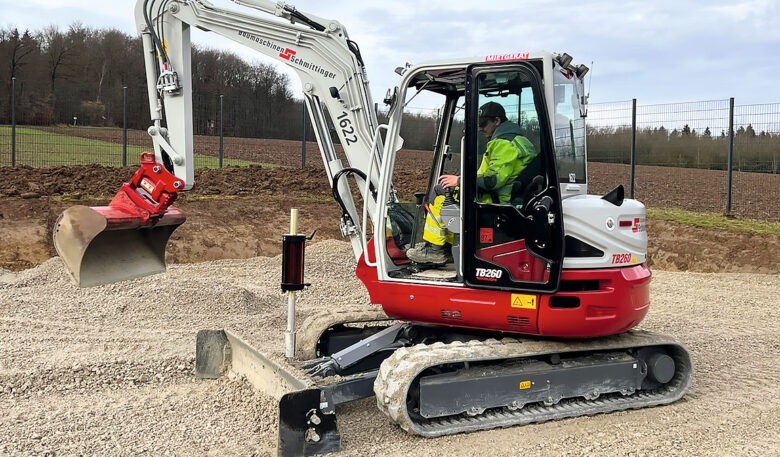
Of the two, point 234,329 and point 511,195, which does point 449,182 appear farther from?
point 234,329

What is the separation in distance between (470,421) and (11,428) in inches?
115

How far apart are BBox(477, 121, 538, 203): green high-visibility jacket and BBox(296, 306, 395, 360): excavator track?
1470mm

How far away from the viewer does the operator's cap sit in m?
4.92

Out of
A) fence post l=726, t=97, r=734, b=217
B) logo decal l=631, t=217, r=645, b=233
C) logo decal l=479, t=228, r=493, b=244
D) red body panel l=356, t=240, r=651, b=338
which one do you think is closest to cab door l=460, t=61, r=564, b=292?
logo decal l=479, t=228, r=493, b=244

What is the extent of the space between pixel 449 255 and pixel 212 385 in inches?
81.2

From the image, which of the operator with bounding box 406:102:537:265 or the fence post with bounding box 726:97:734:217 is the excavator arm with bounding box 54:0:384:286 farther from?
the fence post with bounding box 726:97:734:217

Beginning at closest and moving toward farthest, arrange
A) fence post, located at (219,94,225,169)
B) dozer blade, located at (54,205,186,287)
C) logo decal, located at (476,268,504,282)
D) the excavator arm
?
logo decal, located at (476,268,504,282), dozer blade, located at (54,205,186,287), the excavator arm, fence post, located at (219,94,225,169)

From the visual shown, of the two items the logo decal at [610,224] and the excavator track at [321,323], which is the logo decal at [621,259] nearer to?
the logo decal at [610,224]

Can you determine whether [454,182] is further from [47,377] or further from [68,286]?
[68,286]

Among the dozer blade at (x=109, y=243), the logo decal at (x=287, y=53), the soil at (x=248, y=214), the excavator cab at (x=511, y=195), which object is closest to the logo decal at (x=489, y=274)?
the excavator cab at (x=511, y=195)

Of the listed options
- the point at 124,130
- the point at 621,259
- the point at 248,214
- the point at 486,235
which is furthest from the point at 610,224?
the point at 124,130

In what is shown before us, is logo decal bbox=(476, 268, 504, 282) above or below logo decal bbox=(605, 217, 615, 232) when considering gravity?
below

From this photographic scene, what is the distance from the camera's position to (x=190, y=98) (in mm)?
5688

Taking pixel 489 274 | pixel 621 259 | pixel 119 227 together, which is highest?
pixel 119 227
